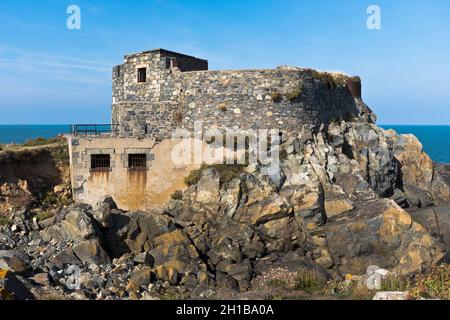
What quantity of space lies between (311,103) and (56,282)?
15971 millimetres

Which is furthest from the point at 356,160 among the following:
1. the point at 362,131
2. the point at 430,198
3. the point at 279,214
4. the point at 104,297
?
the point at 104,297

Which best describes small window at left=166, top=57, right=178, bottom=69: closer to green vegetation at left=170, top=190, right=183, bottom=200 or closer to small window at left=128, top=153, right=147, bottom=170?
small window at left=128, top=153, right=147, bottom=170

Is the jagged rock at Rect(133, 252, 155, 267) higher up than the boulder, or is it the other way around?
the boulder

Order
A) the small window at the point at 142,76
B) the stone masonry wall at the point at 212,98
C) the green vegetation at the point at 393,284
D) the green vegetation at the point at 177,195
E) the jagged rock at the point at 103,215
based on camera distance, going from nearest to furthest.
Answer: the green vegetation at the point at 393,284
the jagged rock at the point at 103,215
the green vegetation at the point at 177,195
the stone masonry wall at the point at 212,98
the small window at the point at 142,76

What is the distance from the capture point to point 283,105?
84.6ft

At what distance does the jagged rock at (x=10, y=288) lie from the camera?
1061 cm

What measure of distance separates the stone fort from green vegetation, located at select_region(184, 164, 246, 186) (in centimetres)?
56

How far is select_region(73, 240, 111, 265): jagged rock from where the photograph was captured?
63.6 ft

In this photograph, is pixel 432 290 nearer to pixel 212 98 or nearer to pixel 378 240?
pixel 378 240

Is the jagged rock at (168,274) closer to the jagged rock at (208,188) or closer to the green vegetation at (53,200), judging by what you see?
the jagged rock at (208,188)

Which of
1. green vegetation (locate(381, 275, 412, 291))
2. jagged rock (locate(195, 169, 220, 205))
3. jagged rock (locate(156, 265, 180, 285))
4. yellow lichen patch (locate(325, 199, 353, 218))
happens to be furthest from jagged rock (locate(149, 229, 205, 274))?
green vegetation (locate(381, 275, 412, 291))

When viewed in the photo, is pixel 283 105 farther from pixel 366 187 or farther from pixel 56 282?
pixel 56 282

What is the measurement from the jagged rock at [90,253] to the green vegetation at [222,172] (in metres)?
6.19

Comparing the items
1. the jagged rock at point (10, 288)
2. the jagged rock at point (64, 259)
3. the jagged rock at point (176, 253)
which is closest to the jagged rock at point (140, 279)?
the jagged rock at point (176, 253)
